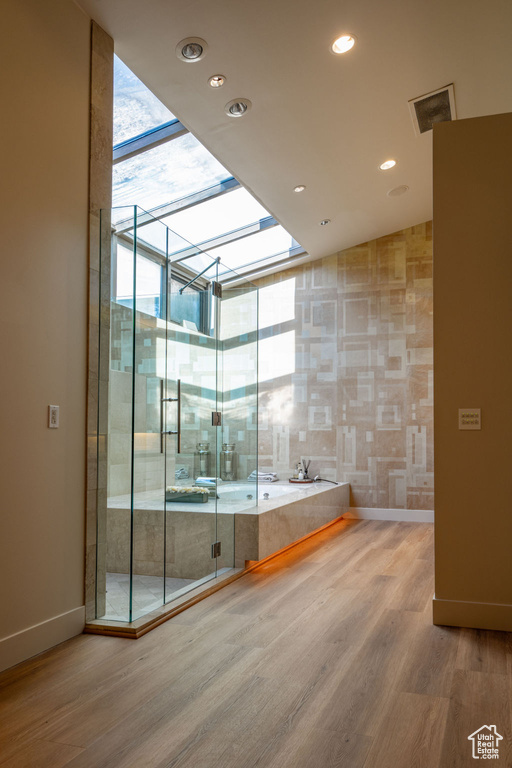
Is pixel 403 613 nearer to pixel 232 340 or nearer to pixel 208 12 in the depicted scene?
pixel 232 340

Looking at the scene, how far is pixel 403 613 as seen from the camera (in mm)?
3141

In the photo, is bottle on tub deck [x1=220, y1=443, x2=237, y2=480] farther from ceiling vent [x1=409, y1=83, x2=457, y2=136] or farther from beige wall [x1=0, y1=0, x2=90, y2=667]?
ceiling vent [x1=409, y1=83, x2=457, y2=136]

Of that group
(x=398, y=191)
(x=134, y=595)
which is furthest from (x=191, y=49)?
(x=398, y=191)

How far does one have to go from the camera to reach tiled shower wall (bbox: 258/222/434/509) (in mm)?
6469

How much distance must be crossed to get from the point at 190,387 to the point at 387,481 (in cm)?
360

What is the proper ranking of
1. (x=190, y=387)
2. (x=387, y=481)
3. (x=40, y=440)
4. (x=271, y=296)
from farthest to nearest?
(x=271, y=296) < (x=387, y=481) < (x=190, y=387) < (x=40, y=440)

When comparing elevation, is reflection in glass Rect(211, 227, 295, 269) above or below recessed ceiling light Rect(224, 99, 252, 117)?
below

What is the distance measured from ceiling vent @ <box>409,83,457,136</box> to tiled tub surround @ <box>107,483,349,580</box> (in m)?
2.75

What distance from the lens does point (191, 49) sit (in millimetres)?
3184

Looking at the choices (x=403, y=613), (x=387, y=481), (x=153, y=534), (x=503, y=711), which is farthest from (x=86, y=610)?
(x=387, y=481)

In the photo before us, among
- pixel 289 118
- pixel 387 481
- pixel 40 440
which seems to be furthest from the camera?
pixel 387 481

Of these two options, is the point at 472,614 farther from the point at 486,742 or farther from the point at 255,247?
the point at 255,247

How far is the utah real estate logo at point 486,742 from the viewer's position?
5.74 ft

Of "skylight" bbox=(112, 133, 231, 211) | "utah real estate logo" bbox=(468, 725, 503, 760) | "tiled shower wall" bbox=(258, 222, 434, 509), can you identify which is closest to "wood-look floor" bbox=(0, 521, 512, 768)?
"utah real estate logo" bbox=(468, 725, 503, 760)
